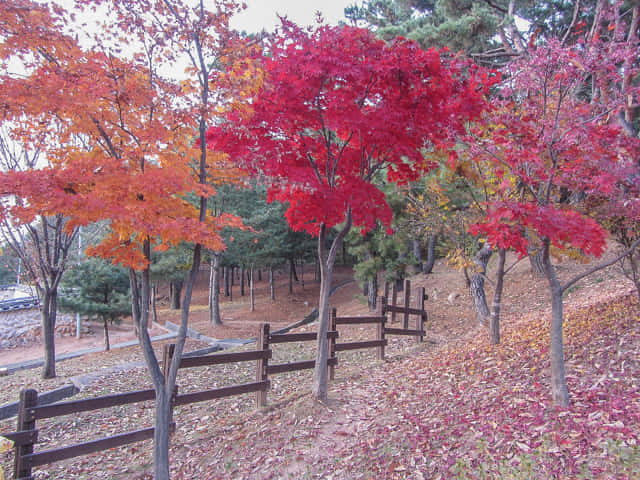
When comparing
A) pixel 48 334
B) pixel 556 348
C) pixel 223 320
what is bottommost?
pixel 223 320

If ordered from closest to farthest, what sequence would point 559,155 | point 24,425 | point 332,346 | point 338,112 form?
point 24,425, point 559,155, point 338,112, point 332,346

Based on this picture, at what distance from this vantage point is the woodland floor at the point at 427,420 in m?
3.58

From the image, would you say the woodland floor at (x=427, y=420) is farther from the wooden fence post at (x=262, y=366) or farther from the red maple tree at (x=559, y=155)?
the red maple tree at (x=559, y=155)

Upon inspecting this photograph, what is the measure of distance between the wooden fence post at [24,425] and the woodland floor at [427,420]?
105 cm

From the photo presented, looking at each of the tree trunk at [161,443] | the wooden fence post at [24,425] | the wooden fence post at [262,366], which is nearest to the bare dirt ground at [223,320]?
the wooden fence post at [262,366]

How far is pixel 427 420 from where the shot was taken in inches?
183

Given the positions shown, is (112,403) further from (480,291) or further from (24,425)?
(480,291)

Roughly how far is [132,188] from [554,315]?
480 centimetres

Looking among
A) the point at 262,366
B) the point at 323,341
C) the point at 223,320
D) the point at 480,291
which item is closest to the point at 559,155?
the point at 323,341

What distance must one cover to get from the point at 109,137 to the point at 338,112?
2.79 metres

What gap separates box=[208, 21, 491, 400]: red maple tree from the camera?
4898 mm

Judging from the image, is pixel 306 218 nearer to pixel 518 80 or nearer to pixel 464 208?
pixel 518 80

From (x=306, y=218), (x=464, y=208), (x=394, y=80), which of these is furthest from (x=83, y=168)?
(x=464, y=208)

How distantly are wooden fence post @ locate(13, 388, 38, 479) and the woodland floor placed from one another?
1.05 m
